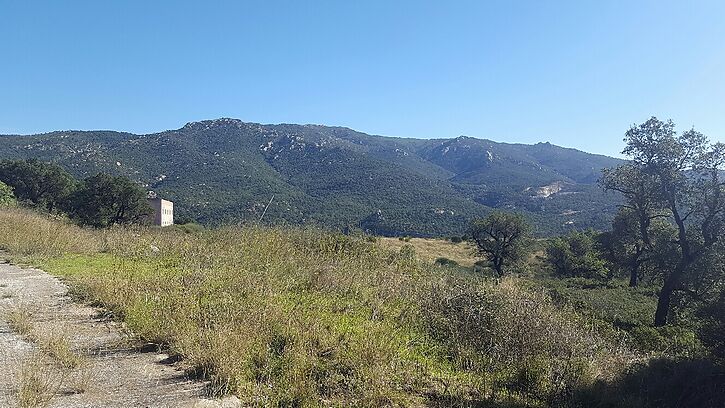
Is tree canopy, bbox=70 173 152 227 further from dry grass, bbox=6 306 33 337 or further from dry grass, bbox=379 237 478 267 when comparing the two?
dry grass, bbox=6 306 33 337

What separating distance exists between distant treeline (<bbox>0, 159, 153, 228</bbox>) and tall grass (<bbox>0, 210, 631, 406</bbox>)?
103 feet

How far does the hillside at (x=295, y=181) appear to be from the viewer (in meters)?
80.4

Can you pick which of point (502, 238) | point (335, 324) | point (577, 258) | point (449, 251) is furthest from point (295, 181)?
point (335, 324)

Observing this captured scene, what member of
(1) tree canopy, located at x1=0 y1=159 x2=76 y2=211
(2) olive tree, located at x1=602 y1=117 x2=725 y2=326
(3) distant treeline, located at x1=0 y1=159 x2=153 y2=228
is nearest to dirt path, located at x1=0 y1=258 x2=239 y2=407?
(2) olive tree, located at x1=602 y1=117 x2=725 y2=326

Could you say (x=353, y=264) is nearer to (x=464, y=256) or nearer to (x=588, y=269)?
(x=588, y=269)

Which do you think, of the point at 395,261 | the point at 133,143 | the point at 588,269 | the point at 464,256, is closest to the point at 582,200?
the point at 464,256

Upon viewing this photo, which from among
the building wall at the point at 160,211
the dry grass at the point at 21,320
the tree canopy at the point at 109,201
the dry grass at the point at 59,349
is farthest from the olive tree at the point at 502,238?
the dry grass at the point at 59,349

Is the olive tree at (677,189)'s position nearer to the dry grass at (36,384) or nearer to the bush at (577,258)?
the bush at (577,258)

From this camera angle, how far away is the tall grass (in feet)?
13.7

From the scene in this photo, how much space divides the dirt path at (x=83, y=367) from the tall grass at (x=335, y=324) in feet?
0.73

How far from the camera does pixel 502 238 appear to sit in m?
43.5

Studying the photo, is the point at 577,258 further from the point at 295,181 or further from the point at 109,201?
the point at 295,181

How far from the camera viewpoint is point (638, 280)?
3136cm

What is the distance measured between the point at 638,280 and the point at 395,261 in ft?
95.2
